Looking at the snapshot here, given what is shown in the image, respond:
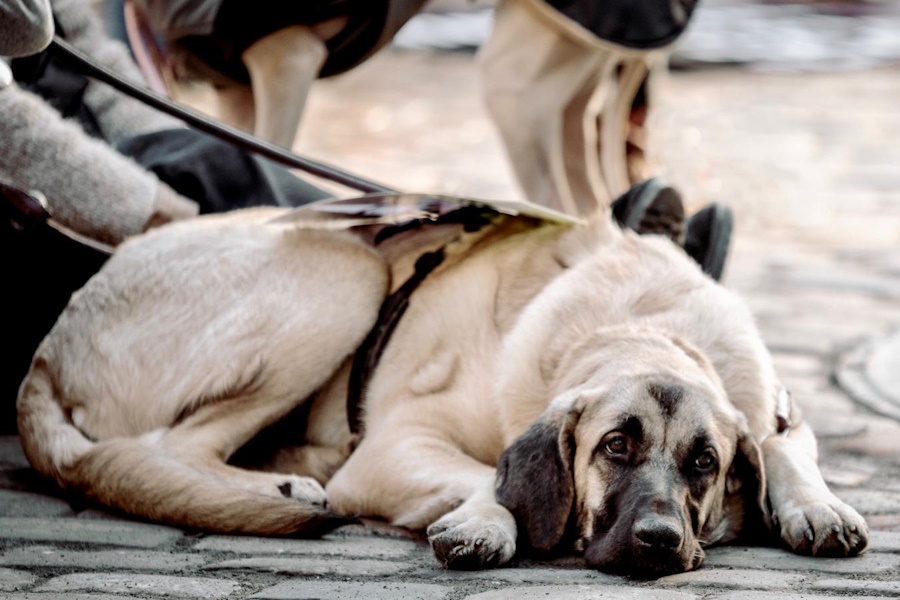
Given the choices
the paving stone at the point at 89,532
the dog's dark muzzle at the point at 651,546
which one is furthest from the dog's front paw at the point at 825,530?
the paving stone at the point at 89,532

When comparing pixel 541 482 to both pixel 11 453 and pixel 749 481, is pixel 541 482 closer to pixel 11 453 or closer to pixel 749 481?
pixel 749 481

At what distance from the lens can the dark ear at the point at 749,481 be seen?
315 centimetres

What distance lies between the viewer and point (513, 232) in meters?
4.09

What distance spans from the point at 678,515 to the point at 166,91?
3.96 metres

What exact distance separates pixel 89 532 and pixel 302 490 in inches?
24.0

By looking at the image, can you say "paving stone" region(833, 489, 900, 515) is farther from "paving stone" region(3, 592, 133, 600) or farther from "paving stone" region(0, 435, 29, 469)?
"paving stone" region(0, 435, 29, 469)

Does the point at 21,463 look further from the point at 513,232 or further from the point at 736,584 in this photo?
the point at 736,584

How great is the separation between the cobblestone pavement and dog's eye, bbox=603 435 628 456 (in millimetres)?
301

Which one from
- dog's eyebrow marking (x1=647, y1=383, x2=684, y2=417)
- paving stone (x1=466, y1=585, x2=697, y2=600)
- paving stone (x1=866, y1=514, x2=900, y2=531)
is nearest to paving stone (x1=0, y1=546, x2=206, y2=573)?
paving stone (x1=466, y1=585, x2=697, y2=600)

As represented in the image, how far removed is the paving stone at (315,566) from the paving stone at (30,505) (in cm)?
70

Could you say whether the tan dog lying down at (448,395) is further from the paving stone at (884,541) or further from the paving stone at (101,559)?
the paving stone at (101,559)

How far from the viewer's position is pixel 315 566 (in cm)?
295

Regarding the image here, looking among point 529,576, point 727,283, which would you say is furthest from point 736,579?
point 727,283

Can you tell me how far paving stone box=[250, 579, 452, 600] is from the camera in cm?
270
